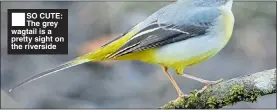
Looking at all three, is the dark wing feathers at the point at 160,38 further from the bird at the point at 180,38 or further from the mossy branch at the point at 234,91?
the mossy branch at the point at 234,91

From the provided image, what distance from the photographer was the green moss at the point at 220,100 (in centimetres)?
211

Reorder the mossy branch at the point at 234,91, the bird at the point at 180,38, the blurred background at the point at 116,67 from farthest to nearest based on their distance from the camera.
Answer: the blurred background at the point at 116,67
the bird at the point at 180,38
the mossy branch at the point at 234,91

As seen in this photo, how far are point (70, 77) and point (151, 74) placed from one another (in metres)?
0.37

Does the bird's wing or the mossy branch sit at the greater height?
the bird's wing

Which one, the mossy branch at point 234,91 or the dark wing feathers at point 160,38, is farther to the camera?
the dark wing feathers at point 160,38

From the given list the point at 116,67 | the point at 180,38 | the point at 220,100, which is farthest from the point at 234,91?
the point at 116,67

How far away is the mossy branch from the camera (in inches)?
81.4

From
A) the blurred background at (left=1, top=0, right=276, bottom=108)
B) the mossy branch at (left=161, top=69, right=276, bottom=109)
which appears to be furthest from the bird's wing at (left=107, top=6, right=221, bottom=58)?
the blurred background at (left=1, top=0, right=276, bottom=108)

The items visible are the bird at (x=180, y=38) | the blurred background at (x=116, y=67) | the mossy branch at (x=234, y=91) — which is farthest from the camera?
the blurred background at (x=116, y=67)

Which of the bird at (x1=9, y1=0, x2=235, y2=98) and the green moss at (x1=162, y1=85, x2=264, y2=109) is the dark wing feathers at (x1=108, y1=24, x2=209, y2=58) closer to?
the bird at (x1=9, y1=0, x2=235, y2=98)

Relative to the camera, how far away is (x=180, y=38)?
220 centimetres

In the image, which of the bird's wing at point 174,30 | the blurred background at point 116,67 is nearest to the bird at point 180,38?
the bird's wing at point 174,30

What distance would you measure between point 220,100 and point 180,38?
0.25 metres

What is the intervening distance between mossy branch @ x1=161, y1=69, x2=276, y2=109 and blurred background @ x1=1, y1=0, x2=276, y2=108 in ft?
1.67
